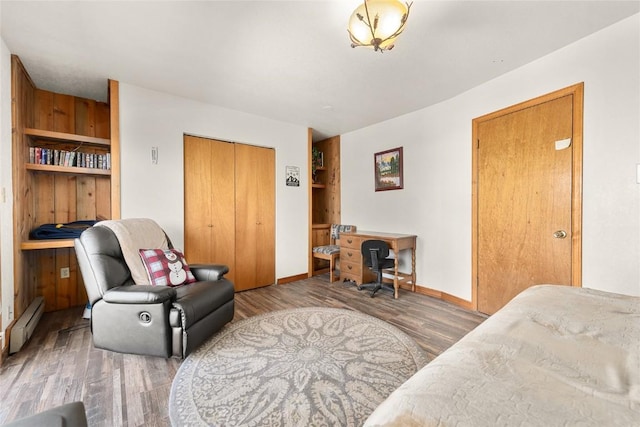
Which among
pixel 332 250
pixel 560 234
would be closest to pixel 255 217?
pixel 332 250

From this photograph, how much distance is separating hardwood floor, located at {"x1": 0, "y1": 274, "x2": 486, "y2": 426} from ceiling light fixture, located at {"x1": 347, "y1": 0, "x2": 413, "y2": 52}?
7.28 feet

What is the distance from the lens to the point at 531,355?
79 centimetres

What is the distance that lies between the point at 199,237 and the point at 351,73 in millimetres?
2601

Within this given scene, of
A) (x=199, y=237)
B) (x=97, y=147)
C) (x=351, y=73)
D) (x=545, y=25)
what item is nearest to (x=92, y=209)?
(x=97, y=147)

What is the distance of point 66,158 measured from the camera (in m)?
2.67

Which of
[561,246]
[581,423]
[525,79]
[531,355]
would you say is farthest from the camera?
[525,79]

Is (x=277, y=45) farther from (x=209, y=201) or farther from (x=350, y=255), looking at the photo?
(x=350, y=255)

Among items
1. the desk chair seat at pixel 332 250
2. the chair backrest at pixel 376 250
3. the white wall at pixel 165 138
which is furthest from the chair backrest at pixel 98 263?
the desk chair seat at pixel 332 250

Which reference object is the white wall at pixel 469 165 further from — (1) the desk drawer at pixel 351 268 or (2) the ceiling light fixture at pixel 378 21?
(2) the ceiling light fixture at pixel 378 21

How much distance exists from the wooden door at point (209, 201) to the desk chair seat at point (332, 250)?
1384 mm

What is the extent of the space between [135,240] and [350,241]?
260 cm

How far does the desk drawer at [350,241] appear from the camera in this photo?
3730 mm

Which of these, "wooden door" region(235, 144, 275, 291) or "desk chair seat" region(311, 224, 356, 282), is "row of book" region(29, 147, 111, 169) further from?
"desk chair seat" region(311, 224, 356, 282)

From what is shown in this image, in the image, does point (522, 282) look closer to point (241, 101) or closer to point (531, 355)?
point (531, 355)
